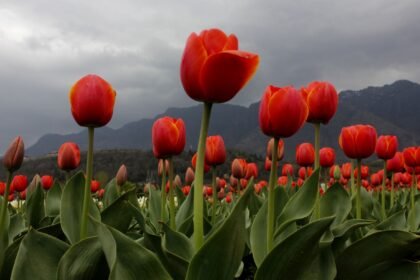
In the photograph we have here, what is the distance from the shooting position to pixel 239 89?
1.83 meters

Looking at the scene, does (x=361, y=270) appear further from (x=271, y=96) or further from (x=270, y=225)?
(x=271, y=96)

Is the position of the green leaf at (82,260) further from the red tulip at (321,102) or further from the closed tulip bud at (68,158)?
the closed tulip bud at (68,158)

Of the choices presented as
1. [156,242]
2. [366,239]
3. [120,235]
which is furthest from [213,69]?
[366,239]

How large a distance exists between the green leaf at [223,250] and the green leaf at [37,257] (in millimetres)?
741

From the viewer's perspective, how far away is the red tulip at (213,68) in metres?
1.73

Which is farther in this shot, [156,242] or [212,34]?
[156,242]

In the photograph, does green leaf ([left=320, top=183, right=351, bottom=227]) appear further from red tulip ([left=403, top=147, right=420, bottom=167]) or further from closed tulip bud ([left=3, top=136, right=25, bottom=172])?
red tulip ([left=403, top=147, right=420, bottom=167])

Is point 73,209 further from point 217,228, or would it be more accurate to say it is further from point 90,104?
point 217,228

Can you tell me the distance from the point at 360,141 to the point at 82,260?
1.91 m

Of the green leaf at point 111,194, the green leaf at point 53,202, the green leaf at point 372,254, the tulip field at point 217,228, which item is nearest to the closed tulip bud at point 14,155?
the tulip field at point 217,228

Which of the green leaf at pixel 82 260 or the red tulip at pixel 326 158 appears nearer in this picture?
the green leaf at pixel 82 260

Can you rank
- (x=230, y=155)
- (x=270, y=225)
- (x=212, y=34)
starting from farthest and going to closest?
1. (x=230, y=155)
2. (x=270, y=225)
3. (x=212, y=34)

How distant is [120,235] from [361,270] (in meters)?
1.31

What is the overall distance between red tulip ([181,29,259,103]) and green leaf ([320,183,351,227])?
56.1 inches
